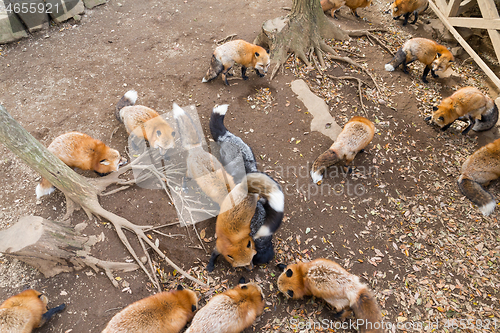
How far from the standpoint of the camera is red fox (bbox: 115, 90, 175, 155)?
A: 17.0ft

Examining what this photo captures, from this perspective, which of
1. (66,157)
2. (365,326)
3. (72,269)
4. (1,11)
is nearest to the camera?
(365,326)

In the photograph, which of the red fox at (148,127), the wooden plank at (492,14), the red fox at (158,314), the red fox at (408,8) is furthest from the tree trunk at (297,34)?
the red fox at (158,314)

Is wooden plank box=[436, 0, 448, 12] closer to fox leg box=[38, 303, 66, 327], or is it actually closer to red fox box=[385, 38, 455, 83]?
red fox box=[385, 38, 455, 83]

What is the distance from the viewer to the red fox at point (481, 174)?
5.11 meters

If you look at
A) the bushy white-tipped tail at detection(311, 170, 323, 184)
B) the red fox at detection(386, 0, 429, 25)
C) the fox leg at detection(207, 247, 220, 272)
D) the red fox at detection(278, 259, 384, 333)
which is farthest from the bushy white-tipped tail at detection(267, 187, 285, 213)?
the red fox at detection(386, 0, 429, 25)

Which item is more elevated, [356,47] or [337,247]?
[356,47]

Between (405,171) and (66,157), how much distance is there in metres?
6.78

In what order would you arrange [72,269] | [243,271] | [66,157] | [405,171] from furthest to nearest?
[405,171]
[66,157]
[243,271]
[72,269]

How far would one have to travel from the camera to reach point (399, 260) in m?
4.41

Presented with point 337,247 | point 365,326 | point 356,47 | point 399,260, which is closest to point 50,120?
point 337,247

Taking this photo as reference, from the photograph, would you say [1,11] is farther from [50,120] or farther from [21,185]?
[21,185]

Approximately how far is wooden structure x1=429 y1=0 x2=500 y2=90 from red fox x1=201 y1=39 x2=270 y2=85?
603 centimetres

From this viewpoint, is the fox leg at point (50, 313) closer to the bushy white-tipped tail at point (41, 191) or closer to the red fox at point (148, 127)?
the bushy white-tipped tail at point (41, 191)

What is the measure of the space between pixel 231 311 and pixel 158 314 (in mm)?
978
